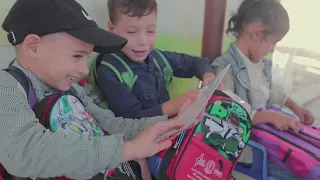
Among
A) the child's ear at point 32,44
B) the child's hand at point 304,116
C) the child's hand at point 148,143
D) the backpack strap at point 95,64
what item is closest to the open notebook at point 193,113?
the child's hand at point 148,143

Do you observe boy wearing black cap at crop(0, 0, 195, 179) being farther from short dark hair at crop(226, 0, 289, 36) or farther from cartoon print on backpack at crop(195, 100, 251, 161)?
short dark hair at crop(226, 0, 289, 36)

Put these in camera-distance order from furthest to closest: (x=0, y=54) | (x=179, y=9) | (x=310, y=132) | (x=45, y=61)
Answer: (x=179, y=9) < (x=310, y=132) < (x=0, y=54) < (x=45, y=61)

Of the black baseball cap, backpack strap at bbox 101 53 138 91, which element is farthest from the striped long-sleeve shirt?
backpack strap at bbox 101 53 138 91

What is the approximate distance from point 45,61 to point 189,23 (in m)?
0.83

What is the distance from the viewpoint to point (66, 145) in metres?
0.73

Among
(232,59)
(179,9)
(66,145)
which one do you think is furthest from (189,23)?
(66,145)

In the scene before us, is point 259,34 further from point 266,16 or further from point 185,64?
point 185,64

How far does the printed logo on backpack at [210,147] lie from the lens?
2.95 feet

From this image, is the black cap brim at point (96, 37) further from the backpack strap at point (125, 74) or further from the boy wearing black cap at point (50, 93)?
the backpack strap at point (125, 74)

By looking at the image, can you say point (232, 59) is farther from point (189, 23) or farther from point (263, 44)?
point (189, 23)

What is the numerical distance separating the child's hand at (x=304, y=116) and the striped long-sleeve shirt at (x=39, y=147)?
93 centimetres

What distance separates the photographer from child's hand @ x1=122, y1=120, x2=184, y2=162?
78cm

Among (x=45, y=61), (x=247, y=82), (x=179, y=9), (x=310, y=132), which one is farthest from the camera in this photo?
(x=179, y=9)

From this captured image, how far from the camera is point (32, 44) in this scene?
80 cm
